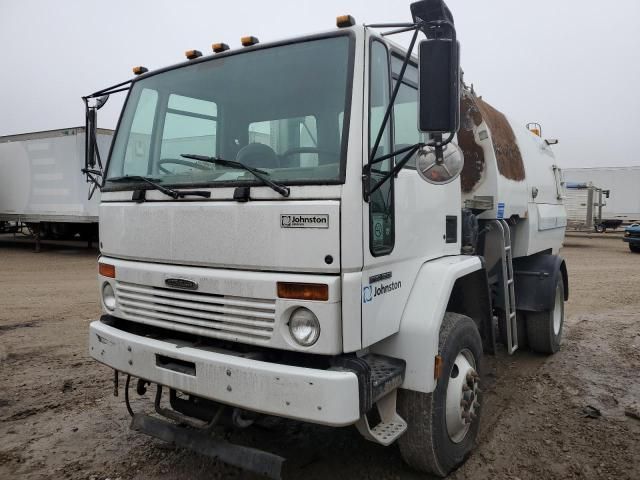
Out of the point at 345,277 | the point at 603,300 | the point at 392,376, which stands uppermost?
the point at 345,277

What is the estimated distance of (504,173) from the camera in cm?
466

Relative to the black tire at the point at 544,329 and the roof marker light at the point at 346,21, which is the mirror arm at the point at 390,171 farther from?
the black tire at the point at 544,329

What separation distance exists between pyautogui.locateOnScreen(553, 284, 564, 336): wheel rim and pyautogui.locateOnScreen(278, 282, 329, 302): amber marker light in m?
4.11

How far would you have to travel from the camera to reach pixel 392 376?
2.81 m

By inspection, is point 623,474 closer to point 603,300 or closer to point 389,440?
point 389,440

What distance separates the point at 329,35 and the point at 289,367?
1.72m

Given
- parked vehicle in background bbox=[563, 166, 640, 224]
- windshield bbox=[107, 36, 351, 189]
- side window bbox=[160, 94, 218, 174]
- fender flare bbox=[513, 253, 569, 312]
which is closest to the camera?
Result: windshield bbox=[107, 36, 351, 189]

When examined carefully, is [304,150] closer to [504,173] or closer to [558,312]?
[504,173]

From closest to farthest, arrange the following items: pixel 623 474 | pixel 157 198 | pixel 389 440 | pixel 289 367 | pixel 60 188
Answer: pixel 289 367
pixel 389 440
pixel 157 198
pixel 623 474
pixel 60 188

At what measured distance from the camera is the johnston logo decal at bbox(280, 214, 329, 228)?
8.34ft

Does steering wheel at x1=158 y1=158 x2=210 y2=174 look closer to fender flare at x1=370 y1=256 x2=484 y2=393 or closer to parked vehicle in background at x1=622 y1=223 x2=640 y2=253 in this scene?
fender flare at x1=370 y1=256 x2=484 y2=393

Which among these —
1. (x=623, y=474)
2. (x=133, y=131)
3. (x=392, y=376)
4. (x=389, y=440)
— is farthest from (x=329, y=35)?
(x=623, y=474)

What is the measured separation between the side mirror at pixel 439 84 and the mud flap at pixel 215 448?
1.80 meters

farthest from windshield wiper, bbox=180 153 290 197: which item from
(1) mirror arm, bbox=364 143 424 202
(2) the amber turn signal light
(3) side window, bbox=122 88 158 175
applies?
(2) the amber turn signal light
